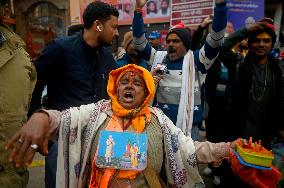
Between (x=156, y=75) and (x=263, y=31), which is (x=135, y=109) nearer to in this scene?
(x=156, y=75)

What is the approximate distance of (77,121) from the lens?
2.15 metres

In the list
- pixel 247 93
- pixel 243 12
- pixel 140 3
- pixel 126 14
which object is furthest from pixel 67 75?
pixel 126 14

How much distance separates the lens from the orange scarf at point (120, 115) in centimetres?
213

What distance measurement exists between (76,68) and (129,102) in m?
0.74

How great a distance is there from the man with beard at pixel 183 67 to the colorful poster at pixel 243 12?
5598mm

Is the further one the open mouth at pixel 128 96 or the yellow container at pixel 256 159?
the open mouth at pixel 128 96

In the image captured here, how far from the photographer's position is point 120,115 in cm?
223

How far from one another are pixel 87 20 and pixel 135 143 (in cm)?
137

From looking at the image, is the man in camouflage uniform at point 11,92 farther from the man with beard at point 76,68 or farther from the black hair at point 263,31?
the black hair at point 263,31

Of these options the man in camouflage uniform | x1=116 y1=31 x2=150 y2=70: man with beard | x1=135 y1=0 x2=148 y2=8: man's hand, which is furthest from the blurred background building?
the man in camouflage uniform

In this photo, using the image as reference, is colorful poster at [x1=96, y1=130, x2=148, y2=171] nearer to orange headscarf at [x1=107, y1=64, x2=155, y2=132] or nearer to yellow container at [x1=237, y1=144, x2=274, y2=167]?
orange headscarf at [x1=107, y1=64, x2=155, y2=132]

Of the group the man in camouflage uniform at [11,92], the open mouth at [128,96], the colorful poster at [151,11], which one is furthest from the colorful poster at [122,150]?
the colorful poster at [151,11]

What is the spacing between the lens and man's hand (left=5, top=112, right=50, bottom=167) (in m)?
1.61

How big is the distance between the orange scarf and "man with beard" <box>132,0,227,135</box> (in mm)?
909
